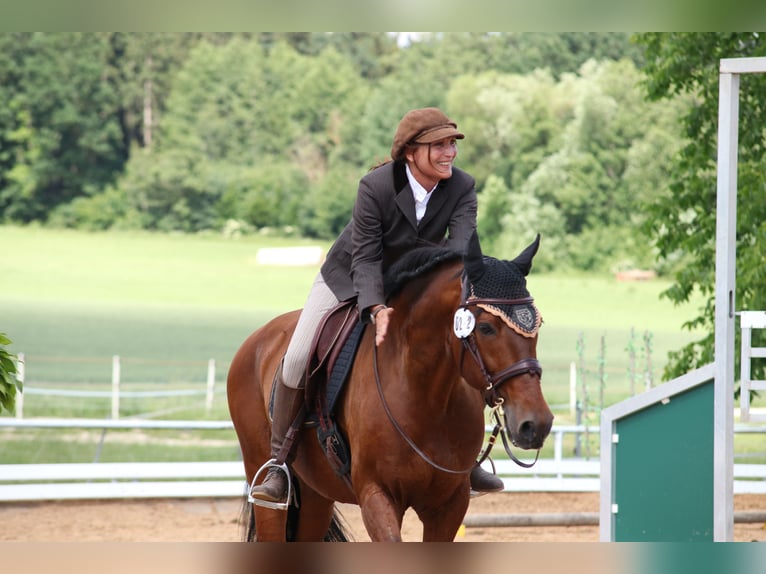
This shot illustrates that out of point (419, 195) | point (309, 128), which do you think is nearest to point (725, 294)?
point (419, 195)

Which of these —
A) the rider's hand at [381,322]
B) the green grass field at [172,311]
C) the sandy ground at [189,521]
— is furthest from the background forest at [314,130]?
the rider's hand at [381,322]

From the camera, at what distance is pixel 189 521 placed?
9.52 meters

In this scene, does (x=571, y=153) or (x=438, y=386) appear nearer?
(x=438, y=386)

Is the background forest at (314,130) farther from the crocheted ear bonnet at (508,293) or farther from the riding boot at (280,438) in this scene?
the crocheted ear bonnet at (508,293)

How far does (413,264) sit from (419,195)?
0.32m

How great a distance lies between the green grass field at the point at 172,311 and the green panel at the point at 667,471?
1259 cm

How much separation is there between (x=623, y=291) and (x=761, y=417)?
19.5 meters

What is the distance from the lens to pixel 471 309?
3344 mm

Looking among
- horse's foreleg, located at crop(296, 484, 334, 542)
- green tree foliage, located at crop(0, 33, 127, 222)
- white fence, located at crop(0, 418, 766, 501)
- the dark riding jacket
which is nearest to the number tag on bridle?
the dark riding jacket

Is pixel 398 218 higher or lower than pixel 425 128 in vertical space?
lower

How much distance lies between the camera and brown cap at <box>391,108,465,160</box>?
3799mm

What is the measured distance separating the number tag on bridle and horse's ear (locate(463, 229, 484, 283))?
0.11m

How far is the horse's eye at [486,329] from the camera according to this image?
3.29 metres

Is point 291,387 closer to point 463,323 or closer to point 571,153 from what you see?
point 463,323
